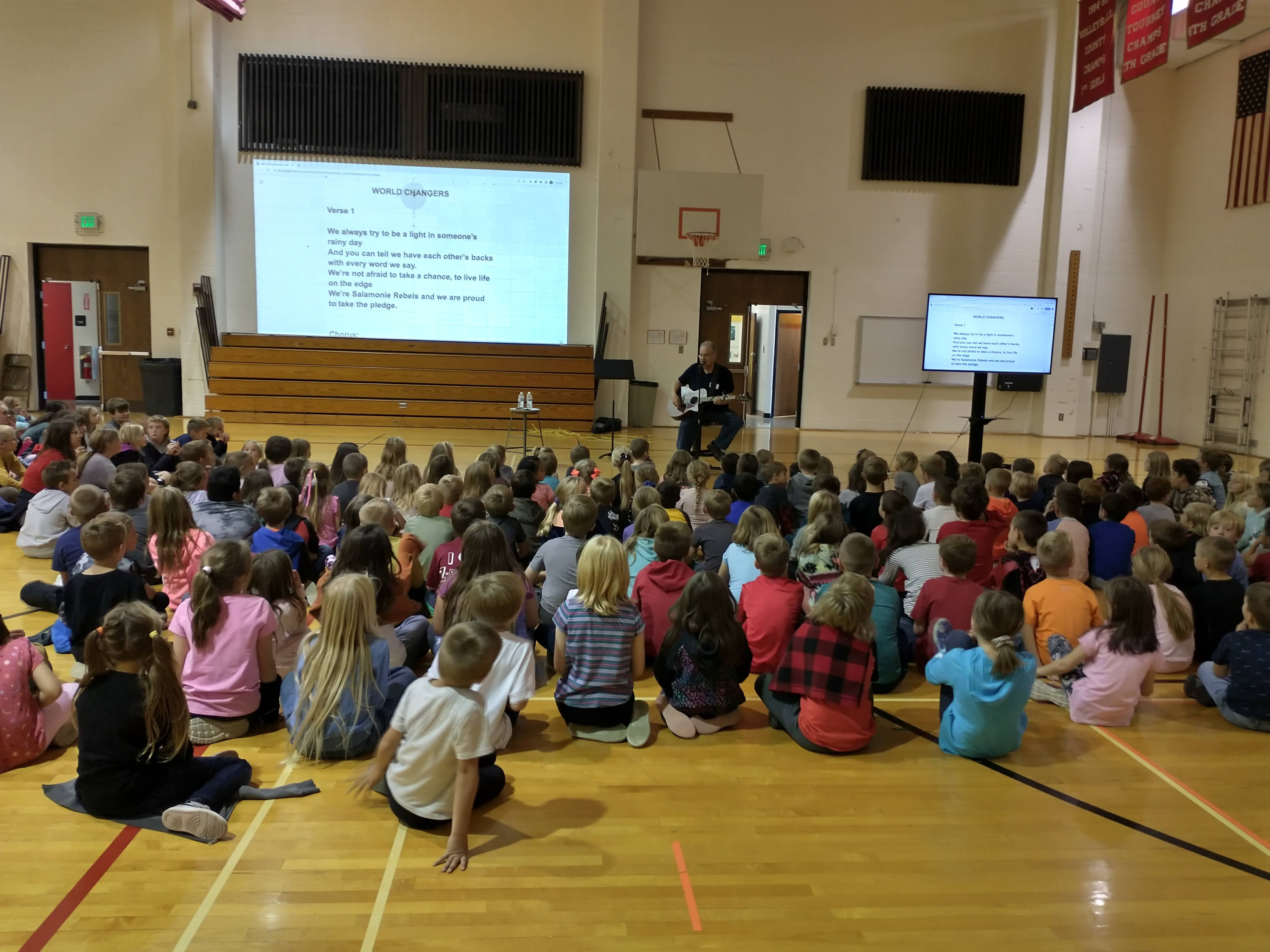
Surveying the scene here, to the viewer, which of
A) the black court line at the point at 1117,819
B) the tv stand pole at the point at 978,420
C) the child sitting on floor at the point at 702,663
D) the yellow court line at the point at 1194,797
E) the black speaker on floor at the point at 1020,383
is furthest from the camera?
the black speaker on floor at the point at 1020,383

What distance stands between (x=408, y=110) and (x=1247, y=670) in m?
13.6

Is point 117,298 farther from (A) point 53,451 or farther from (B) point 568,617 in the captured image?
(B) point 568,617

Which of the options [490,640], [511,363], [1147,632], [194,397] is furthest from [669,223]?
[490,640]

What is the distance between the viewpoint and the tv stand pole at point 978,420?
425 inches

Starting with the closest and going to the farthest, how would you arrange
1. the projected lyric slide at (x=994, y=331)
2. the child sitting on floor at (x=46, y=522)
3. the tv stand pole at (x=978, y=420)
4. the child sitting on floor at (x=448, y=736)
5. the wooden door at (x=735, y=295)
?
the child sitting on floor at (x=448, y=736), the child sitting on floor at (x=46, y=522), the tv stand pole at (x=978, y=420), the projected lyric slide at (x=994, y=331), the wooden door at (x=735, y=295)

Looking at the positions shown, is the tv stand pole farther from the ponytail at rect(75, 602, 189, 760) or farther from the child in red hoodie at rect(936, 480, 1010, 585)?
the ponytail at rect(75, 602, 189, 760)

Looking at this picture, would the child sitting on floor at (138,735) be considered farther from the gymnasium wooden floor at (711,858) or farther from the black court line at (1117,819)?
the black court line at (1117,819)

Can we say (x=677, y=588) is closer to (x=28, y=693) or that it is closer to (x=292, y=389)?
(x=28, y=693)

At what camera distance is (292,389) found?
14.2 metres

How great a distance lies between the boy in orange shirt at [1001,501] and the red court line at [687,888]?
3702 millimetres

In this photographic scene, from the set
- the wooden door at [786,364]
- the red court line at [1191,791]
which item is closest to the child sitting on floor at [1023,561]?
the red court line at [1191,791]

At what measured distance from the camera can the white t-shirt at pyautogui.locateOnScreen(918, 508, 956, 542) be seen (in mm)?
6031

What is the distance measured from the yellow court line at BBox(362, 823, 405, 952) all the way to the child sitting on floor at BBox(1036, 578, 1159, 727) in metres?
2.94

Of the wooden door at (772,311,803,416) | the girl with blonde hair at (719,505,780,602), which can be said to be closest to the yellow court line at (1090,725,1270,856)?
the girl with blonde hair at (719,505,780,602)
